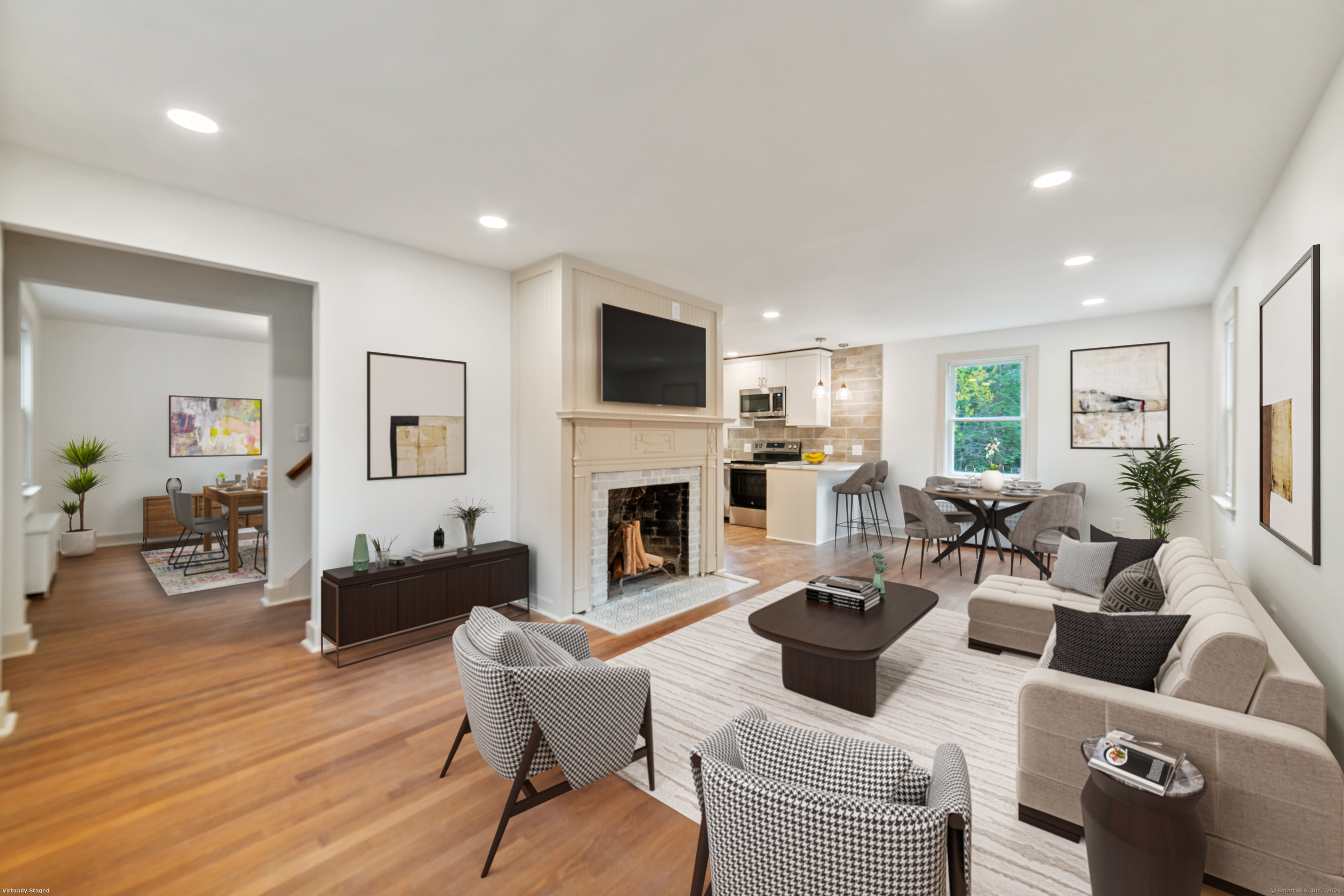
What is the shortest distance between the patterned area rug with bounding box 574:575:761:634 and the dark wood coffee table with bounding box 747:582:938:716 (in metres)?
1.19

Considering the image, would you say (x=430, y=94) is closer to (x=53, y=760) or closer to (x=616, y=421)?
(x=616, y=421)

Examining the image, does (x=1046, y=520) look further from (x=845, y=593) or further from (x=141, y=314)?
(x=141, y=314)

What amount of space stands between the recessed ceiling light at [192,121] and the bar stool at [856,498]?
20.8ft

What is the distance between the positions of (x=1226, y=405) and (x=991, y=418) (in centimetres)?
238

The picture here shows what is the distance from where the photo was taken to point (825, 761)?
1.20m

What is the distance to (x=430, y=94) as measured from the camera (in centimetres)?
206

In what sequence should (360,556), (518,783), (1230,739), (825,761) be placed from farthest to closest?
(360,556) → (518,783) → (1230,739) → (825,761)

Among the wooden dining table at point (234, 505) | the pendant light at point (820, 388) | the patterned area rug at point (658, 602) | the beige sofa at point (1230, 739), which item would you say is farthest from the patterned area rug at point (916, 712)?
the wooden dining table at point (234, 505)

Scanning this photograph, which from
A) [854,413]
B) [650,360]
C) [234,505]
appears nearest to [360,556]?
[650,360]

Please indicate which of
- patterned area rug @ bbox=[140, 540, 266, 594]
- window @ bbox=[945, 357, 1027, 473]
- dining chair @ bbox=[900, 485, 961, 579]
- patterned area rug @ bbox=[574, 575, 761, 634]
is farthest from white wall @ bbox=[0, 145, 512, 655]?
window @ bbox=[945, 357, 1027, 473]

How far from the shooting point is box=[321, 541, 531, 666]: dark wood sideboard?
129 inches

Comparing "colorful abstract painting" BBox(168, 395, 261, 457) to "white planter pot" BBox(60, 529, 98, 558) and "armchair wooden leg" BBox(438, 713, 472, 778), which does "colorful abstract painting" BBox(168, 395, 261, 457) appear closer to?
"white planter pot" BBox(60, 529, 98, 558)

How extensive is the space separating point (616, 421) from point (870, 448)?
4.56 m

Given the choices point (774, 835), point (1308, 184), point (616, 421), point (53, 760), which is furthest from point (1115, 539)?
point (53, 760)
